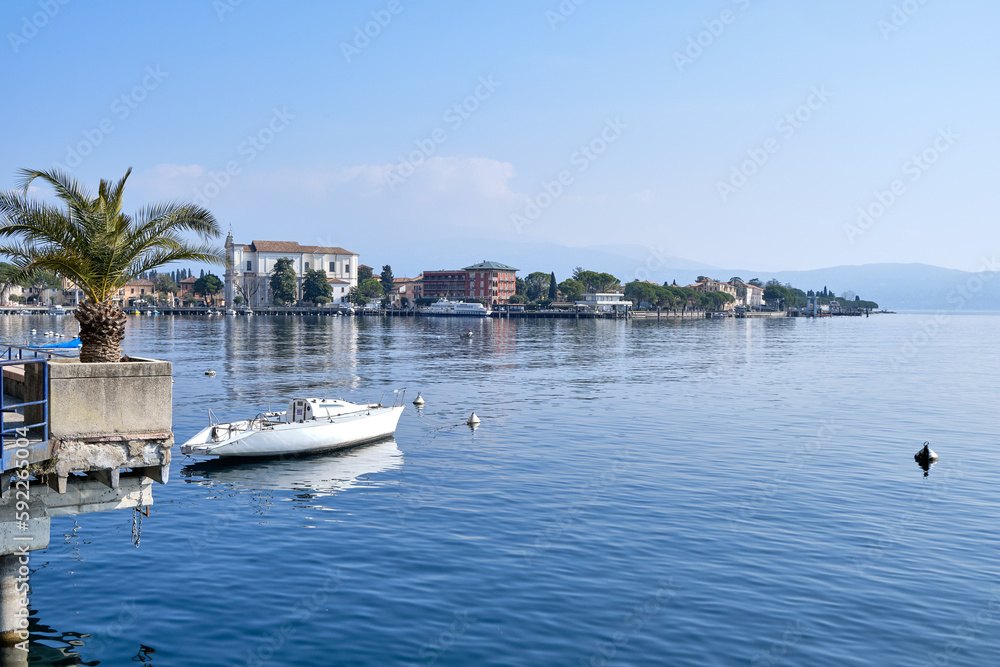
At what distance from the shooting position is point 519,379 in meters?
70.6

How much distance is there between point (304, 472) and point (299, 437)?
8.39 ft

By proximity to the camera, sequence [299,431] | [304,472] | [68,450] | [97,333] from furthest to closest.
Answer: [299,431], [304,472], [97,333], [68,450]

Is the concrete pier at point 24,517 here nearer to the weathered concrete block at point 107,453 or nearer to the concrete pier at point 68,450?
the concrete pier at point 68,450

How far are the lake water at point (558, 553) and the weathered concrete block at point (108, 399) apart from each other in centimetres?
463

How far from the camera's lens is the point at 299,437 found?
34.6 metres

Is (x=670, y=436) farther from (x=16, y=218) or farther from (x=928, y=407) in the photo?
(x=16, y=218)

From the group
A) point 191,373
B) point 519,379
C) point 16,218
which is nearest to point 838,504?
point 16,218

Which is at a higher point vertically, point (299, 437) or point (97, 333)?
point (97, 333)

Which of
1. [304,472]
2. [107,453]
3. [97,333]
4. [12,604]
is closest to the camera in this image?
[107,453]

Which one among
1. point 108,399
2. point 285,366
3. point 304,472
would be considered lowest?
point 304,472

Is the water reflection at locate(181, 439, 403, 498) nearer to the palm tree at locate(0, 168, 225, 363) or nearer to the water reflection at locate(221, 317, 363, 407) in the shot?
the palm tree at locate(0, 168, 225, 363)

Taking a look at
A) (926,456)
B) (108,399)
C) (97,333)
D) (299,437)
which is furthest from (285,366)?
(108,399)

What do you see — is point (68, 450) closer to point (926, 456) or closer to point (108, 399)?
point (108, 399)

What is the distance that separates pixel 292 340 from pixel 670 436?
3717 inches
